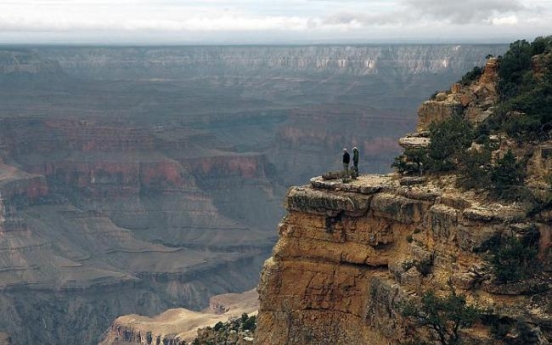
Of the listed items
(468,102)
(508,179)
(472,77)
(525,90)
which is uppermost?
(525,90)

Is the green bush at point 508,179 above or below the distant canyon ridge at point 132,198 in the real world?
above

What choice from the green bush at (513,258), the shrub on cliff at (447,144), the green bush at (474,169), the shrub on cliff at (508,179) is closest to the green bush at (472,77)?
the shrub on cliff at (447,144)

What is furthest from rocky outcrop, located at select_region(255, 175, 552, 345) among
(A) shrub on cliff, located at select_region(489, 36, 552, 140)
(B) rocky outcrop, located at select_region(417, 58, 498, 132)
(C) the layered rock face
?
→ (B) rocky outcrop, located at select_region(417, 58, 498, 132)

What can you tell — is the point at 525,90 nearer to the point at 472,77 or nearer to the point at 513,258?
the point at 472,77

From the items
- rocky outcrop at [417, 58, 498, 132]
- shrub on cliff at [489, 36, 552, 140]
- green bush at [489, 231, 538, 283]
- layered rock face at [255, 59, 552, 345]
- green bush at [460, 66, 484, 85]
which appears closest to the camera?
green bush at [489, 231, 538, 283]

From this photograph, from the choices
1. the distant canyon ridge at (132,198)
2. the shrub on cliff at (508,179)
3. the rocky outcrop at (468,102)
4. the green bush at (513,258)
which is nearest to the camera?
the green bush at (513,258)

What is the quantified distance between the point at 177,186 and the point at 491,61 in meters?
128

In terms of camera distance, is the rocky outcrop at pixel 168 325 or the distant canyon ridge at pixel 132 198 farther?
the distant canyon ridge at pixel 132 198

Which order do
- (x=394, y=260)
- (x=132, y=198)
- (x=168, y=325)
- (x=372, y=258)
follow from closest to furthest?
(x=394, y=260) → (x=372, y=258) → (x=168, y=325) → (x=132, y=198)

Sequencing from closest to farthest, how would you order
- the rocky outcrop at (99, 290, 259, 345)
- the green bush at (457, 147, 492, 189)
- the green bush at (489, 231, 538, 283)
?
the green bush at (489, 231, 538, 283)
the green bush at (457, 147, 492, 189)
the rocky outcrop at (99, 290, 259, 345)

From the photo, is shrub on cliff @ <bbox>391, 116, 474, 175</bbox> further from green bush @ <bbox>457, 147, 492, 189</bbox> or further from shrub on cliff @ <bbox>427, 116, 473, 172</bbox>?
green bush @ <bbox>457, 147, 492, 189</bbox>

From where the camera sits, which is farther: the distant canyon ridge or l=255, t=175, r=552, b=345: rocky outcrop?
the distant canyon ridge

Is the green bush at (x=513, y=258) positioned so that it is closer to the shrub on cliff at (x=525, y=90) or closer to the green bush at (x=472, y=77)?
the shrub on cliff at (x=525, y=90)

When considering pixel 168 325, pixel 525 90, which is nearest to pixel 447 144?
pixel 525 90
